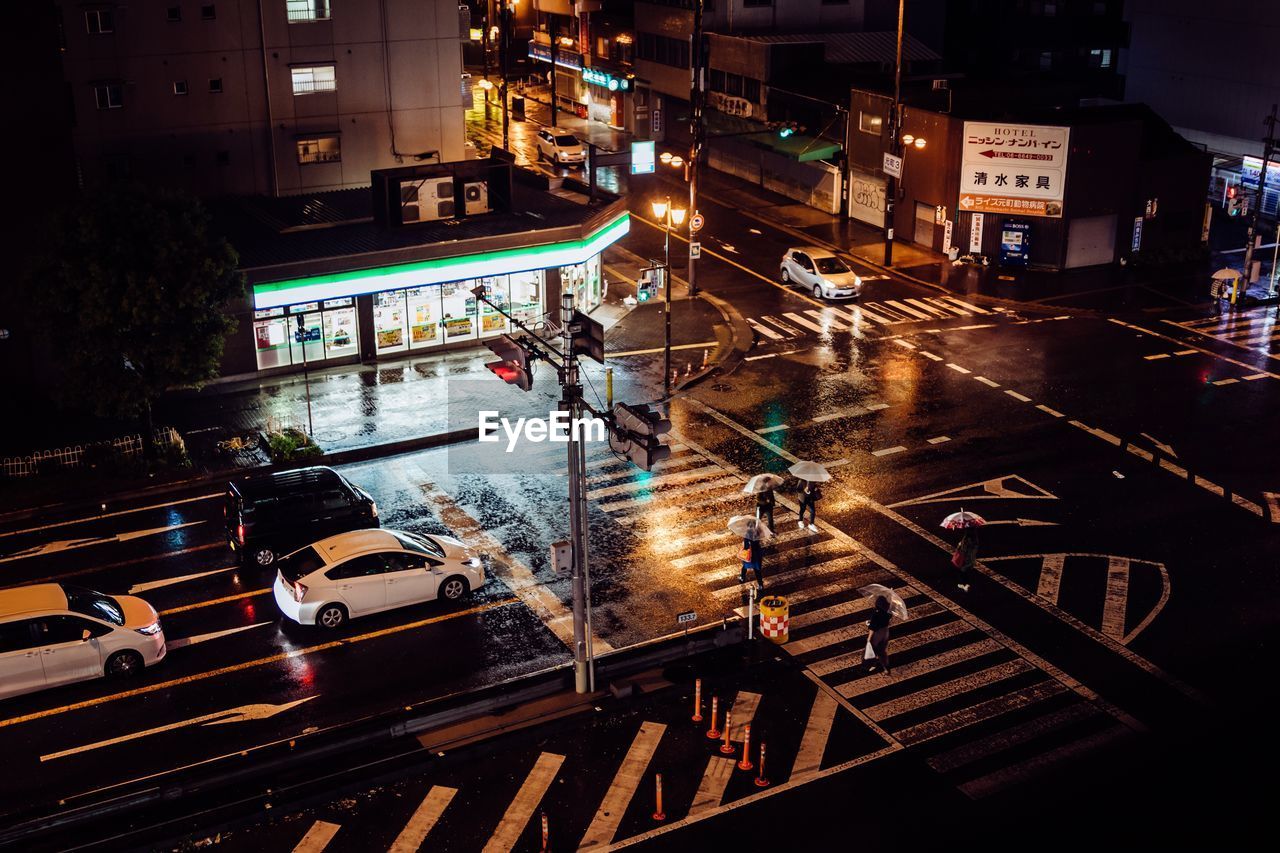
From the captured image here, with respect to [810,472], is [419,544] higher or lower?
lower

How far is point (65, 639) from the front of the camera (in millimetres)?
23500

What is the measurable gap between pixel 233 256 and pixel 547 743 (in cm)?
1844

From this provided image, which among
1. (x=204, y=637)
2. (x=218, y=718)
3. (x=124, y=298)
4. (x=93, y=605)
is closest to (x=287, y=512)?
(x=204, y=637)

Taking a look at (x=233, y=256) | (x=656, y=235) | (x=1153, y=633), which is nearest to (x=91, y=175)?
(x=233, y=256)

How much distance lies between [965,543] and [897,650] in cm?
364

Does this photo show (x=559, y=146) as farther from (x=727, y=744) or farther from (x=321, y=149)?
(x=727, y=744)

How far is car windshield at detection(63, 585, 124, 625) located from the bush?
9.22 metres

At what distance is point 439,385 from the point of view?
40.0 meters

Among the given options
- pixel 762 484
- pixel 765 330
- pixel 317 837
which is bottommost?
A: pixel 317 837

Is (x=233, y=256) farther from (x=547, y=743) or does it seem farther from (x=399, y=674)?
(x=547, y=743)

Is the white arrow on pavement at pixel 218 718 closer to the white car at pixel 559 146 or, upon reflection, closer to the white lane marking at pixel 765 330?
the white lane marking at pixel 765 330

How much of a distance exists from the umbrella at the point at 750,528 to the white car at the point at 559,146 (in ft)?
146

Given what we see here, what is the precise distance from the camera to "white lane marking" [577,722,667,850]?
19.6 m

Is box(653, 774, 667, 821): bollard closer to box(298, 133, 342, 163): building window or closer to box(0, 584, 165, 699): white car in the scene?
box(0, 584, 165, 699): white car
